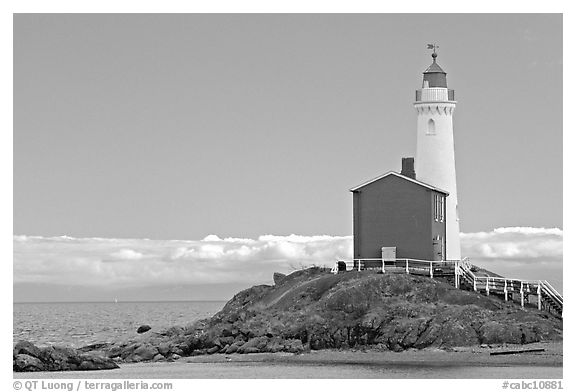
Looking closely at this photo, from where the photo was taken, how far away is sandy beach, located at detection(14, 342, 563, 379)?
37.0 metres

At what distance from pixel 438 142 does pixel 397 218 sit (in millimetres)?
3946

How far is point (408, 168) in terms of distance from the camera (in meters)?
49.1

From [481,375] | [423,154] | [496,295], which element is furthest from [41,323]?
[481,375]

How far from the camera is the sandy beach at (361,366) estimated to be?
3703cm

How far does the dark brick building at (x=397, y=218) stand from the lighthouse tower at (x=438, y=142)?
1777mm

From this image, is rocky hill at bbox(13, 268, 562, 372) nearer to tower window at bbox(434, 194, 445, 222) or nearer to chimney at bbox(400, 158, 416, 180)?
tower window at bbox(434, 194, 445, 222)

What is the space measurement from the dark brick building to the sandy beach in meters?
7.28

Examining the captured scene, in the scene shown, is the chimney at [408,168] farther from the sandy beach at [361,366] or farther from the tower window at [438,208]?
the sandy beach at [361,366]

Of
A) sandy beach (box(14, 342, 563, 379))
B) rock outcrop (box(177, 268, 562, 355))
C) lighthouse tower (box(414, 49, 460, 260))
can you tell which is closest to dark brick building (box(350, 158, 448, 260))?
lighthouse tower (box(414, 49, 460, 260))

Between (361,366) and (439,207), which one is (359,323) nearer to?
(361,366)

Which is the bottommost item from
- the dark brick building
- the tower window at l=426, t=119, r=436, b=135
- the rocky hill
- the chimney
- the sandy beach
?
the sandy beach

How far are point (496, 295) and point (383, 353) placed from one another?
208 inches

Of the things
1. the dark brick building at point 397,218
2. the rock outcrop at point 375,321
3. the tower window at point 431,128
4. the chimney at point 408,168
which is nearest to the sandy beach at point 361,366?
the rock outcrop at point 375,321

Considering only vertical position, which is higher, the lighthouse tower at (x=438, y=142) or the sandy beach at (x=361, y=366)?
the lighthouse tower at (x=438, y=142)
